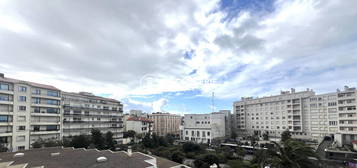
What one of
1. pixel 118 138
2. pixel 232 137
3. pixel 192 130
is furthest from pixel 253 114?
pixel 118 138

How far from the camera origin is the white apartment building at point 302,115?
185ft

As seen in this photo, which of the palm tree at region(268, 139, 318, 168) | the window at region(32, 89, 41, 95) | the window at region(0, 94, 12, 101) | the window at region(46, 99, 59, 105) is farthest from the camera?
the window at region(46, 99, 59, 105)

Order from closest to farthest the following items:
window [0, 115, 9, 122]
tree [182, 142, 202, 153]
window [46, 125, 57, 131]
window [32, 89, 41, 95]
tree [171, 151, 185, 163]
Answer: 1. window [0, 115, 9, 122]
2. tree [171, 151, 185, 163]
3. window [32, 89, 41, 95]
4. window [46, 125, 57, 131]
5. tree [182, 142, 202, 153]

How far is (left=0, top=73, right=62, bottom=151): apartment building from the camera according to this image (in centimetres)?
4066

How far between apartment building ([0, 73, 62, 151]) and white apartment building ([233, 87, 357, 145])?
78577 mm

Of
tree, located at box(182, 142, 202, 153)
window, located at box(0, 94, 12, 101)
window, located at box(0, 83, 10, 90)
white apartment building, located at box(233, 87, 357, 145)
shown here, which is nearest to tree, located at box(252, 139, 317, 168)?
tree, located at box(182, 142, 202, 153)

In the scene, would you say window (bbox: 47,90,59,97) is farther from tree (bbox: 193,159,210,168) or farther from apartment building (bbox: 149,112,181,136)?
apartment building (bbox: 149,112,181,136)

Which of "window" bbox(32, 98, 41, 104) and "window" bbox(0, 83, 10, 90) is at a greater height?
"window" bbox(0, 83, 10, 90)

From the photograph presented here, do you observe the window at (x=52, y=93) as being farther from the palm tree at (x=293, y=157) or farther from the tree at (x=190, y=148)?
the palm tree at (x=293, y=157)

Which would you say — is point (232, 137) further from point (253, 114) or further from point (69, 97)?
point (69, 97)

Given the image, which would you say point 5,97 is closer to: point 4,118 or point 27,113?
point 4,118

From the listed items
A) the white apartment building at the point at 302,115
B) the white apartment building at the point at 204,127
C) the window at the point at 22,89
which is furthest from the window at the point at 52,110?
the white apartment building at the point at 302,115

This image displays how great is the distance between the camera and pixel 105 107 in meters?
69.0

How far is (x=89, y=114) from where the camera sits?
6253 cm
